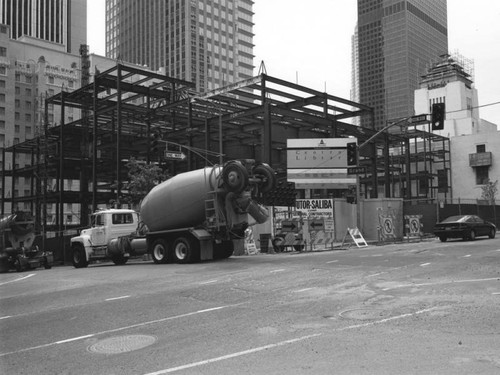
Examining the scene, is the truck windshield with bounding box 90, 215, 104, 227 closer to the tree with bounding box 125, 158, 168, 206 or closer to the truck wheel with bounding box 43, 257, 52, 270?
the truck wheel with bounding box 43, 257, 52, 270

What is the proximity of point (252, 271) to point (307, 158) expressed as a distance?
83.1 ft

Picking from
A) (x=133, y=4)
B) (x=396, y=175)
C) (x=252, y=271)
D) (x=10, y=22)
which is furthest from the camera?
(x=133, y=4)

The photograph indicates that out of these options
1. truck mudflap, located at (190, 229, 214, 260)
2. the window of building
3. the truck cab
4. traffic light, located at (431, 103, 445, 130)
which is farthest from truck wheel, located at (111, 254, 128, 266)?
the window of building

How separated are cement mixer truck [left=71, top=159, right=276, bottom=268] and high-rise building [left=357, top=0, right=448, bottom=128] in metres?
33.2

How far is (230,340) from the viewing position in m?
7.13

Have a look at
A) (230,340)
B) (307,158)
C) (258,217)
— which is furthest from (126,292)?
(307,158)

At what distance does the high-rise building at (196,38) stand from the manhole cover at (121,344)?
143 metres

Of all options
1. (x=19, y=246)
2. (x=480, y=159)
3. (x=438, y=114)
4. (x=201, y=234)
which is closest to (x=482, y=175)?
(x=480, y=159)

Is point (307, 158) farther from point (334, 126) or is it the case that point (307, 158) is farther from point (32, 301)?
point (32, 301)

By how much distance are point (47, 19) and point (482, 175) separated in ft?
488

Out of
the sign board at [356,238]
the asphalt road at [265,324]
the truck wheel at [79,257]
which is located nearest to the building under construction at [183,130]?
the sign board at [356,238]

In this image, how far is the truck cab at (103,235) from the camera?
23141mm

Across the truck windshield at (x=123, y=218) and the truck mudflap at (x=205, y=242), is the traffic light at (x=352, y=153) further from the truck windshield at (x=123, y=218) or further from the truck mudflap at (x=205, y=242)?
the truck windshield at (x=123, y=218)

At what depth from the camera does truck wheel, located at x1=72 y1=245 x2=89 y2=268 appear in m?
23.4
